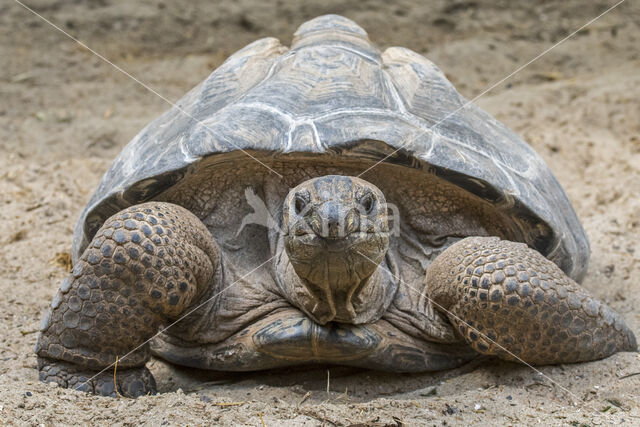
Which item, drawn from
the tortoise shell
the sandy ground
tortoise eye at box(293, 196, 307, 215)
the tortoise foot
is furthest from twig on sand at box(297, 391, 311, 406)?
the tortoise shell

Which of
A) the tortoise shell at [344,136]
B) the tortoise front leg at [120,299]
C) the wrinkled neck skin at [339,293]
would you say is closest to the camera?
the wrinkled neck skin at [339,293]

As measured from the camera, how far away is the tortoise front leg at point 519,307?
10.2 ft

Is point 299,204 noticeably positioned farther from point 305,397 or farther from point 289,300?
point 305,397

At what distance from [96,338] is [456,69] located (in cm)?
554

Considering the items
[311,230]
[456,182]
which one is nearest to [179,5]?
[456,182]

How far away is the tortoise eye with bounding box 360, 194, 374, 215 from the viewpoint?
276 cm

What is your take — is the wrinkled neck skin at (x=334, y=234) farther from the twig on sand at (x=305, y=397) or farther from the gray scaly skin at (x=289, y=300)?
the twig on sand at (x=305, y=397)

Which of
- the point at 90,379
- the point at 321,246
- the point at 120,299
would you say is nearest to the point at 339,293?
the point at 321,246

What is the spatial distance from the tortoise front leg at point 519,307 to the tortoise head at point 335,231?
56 cm

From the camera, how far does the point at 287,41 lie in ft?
26.7

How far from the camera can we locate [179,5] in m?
8.41

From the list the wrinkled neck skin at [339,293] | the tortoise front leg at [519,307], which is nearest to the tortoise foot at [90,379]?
the wrinkled neck skin at [339,293]

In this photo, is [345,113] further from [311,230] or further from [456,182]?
[311,230]

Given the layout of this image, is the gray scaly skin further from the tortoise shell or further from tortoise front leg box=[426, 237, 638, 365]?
the tortoise shell
